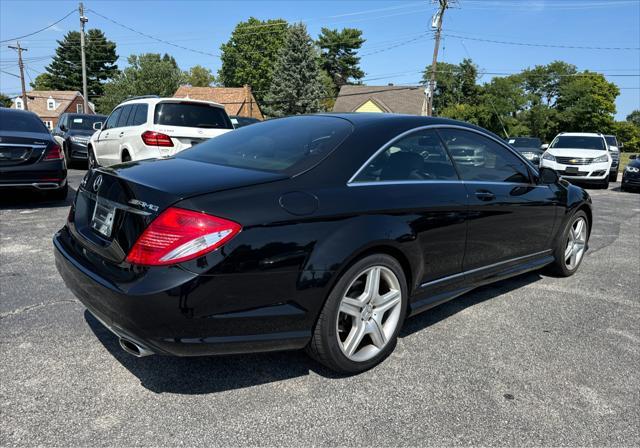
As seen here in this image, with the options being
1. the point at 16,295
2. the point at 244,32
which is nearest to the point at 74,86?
the point at 244,32

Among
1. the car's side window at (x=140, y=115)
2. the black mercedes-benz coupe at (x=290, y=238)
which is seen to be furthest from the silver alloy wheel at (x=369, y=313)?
the car's side window at (x=140, y=115)

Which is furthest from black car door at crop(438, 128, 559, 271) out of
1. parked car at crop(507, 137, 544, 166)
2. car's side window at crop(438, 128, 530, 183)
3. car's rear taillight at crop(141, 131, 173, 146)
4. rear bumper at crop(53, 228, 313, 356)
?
parked car at crop(507, 137, 544, 166)

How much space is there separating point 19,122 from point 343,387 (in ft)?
24.1

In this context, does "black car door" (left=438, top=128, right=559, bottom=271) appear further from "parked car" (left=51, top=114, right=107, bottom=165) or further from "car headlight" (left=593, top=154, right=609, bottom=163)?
"car headlight" (left=593, top=154, right=609, bottom=163)

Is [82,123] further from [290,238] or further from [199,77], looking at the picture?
[199,77]

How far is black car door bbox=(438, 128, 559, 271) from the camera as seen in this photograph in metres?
3.45

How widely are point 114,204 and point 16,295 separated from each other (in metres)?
1.92

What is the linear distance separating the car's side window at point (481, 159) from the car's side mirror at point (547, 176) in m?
0.28

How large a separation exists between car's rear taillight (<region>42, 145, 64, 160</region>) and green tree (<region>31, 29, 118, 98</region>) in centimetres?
8789

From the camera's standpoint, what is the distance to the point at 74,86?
288 feet

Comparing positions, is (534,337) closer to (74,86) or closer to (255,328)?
(255,328)

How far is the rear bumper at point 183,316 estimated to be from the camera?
211 cm

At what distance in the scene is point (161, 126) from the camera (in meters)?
7.88

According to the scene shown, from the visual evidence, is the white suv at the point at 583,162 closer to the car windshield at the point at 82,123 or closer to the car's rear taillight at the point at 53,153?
the car's rear taillight at the point at 53,153
